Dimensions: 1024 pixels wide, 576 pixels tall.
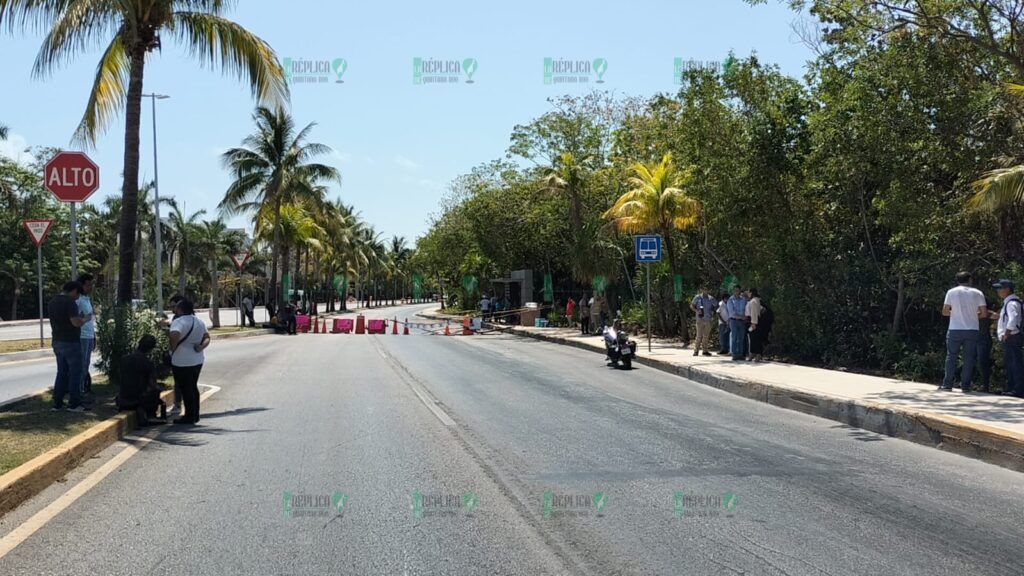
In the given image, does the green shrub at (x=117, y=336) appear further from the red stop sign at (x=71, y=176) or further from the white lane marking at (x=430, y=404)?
the white lane marking at (x=430, y=404)

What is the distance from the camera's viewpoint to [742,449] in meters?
8.77

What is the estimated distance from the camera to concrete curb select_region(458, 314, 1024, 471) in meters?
8.42

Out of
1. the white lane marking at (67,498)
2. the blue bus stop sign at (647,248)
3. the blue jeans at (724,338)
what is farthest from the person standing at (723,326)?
the white lane marking at (67,498)

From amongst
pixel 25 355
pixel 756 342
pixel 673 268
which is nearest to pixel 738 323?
pixel 756 342

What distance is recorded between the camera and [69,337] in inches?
403

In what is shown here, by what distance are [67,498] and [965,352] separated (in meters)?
11.3

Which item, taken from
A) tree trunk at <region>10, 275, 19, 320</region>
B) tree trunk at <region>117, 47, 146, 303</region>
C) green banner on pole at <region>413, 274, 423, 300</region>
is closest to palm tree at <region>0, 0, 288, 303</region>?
tree trunk at <region>117, 47, 146, 303</region>

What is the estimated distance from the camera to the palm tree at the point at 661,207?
23125mm

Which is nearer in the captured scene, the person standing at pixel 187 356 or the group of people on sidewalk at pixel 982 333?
the person standing at pixel 187 356

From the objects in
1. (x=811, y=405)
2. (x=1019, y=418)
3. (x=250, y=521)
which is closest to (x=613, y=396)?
(x=811, y=405)

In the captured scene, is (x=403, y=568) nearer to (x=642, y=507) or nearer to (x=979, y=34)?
(x=642, y=507)

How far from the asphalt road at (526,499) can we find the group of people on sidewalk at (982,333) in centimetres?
253

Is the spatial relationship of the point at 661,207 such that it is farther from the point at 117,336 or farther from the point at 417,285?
the point at 417,285

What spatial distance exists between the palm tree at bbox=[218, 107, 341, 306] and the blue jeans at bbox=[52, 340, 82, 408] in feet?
102
